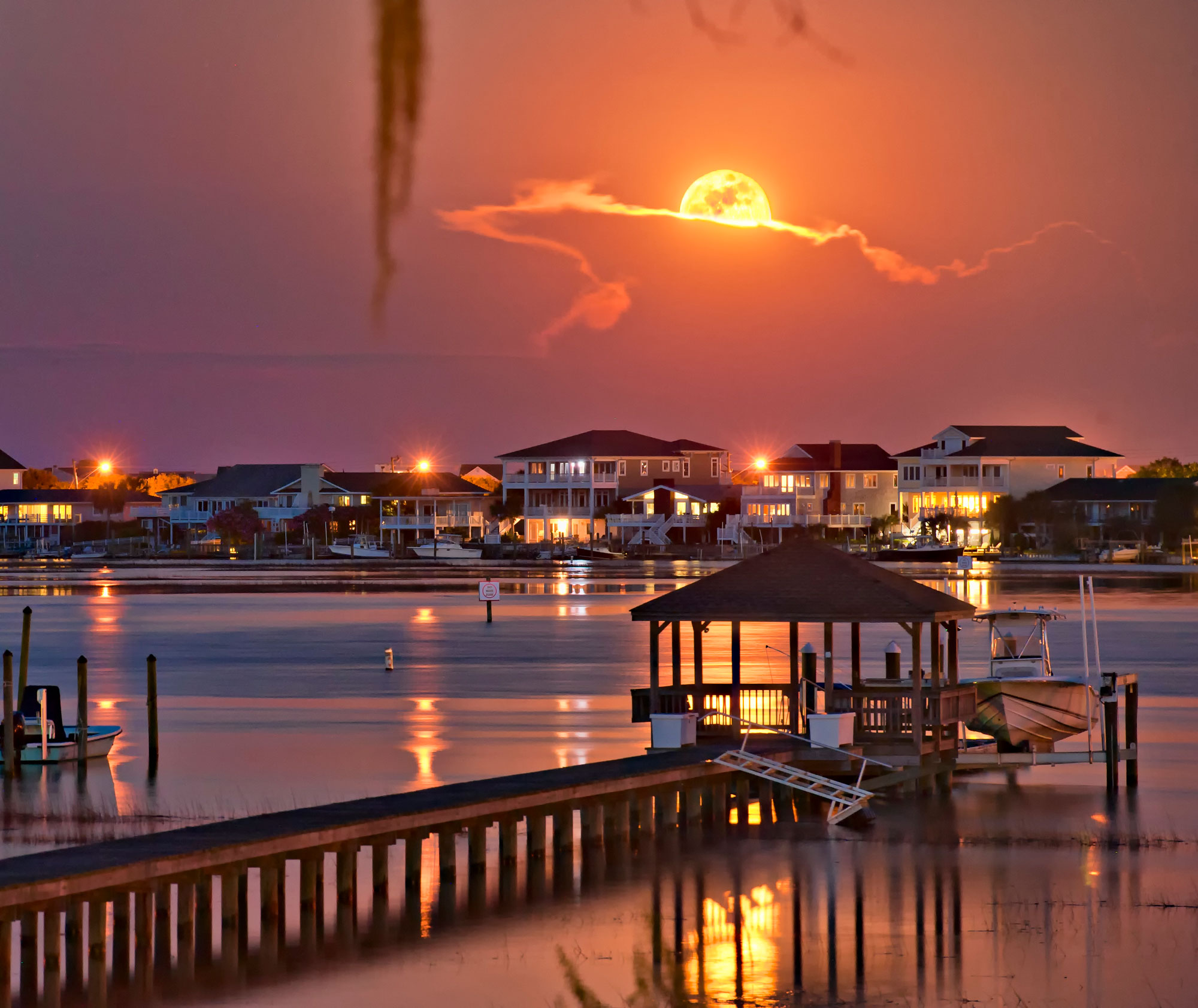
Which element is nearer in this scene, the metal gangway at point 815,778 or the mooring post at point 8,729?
the metal gangway at point 815,778

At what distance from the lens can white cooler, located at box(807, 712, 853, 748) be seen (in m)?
26.0

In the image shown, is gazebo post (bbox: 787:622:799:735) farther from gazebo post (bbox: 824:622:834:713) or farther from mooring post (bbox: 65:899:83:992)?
mooring post (bbox: 65:899:83:992)

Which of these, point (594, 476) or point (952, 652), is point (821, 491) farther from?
point (952, 652)

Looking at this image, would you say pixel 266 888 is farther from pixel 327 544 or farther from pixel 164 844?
pixel 327 544

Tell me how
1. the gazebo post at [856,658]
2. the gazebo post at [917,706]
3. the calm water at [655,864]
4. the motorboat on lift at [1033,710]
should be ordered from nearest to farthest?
the calm water at [655,864] < the gazebo post at [917,706] < the motorboat on lift at [1033,710] < the gazebo post at [856,658]

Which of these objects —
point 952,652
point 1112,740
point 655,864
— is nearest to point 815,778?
point 655,864

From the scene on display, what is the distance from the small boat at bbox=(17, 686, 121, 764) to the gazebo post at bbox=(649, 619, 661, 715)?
10.1 metres

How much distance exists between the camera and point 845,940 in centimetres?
1903

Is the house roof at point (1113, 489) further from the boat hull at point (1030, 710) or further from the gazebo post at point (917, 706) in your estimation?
the gazebo post at point (917, 706)

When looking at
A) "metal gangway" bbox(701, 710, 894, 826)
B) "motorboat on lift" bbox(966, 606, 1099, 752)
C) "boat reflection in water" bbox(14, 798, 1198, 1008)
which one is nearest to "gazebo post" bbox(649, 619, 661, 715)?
"metal gangway" bbox(701, 710, 894, 826)

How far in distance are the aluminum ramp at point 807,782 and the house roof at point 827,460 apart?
152 metres

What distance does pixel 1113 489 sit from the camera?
165375 millimetres

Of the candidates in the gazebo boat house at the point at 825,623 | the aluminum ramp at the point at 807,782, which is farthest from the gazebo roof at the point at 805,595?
the aluminum ramp at the point at 807,782

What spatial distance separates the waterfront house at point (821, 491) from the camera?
569ft
